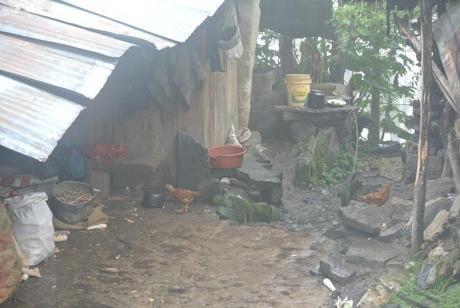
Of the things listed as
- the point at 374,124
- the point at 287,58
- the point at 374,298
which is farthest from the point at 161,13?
the point at 374,124

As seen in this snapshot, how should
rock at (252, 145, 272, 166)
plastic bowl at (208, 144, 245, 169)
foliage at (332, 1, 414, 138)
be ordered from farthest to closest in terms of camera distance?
foliage at (332, 1, 414, 138) → rock at (252, 145, 272, 166) → plastic bowl at (208, 144, 245, 169)

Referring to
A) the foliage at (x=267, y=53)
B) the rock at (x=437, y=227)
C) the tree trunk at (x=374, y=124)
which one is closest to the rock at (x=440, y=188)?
the rock at (x=437, y=227)

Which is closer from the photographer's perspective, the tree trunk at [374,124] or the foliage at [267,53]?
the tree trunk at [374,124]

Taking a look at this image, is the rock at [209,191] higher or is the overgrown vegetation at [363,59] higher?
the overgrown vegetation at [363,59]

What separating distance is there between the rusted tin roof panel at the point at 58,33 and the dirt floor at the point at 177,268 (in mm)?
2481

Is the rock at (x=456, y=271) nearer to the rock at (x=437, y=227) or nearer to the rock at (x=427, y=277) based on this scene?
the rock at (x=427, y=277)

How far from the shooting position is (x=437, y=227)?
6312mm

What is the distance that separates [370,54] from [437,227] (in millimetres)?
8627

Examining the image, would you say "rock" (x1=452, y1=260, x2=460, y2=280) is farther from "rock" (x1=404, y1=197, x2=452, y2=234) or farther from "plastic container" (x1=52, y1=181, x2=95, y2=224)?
"plastic container" (x1=52, y1=181, x2=95, y2=224)

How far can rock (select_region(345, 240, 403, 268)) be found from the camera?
6.54 metres

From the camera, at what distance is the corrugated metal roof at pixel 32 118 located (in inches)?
173

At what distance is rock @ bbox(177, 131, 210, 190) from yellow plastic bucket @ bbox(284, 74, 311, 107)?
3.63 metres

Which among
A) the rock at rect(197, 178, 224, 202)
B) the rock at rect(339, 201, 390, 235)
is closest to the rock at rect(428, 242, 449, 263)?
the rock at rect(339, 201, 390, 235)

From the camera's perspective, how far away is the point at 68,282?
251 inches
